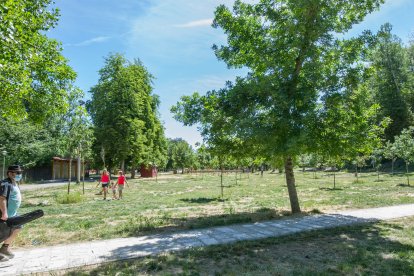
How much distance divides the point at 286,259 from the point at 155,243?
114 inches

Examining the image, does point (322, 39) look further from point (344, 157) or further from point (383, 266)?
point (383, 266)

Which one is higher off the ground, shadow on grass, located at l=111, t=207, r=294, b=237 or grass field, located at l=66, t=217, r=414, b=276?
shadow on grass, located at l=111, t=207, r=294, b=237

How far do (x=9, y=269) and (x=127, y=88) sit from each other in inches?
1381

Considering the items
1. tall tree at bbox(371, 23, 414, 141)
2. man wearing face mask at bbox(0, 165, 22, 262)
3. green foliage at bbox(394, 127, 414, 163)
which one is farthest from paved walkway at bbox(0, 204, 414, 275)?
tall tree at bbox(371, 23, 414, 141)

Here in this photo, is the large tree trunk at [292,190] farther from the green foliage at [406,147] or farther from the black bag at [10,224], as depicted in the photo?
the green foliage at [406,147]

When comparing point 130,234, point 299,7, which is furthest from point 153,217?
point 299,7

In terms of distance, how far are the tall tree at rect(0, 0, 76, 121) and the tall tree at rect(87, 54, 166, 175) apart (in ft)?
87.4

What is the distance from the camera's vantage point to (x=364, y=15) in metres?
10.4

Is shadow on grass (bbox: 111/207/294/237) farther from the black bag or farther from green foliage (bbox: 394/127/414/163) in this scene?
green foliage (bbox: 394/127/414/163)

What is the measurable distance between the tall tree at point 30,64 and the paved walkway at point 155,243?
433 centimetres

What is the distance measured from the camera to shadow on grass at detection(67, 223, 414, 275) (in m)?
5.42

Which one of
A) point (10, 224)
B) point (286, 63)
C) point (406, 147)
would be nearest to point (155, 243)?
point (10, 224)

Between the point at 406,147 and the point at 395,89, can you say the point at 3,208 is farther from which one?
the point at 395,89

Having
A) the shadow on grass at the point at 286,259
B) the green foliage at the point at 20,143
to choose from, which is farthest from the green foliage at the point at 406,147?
the green foliage at the point at 20,143
